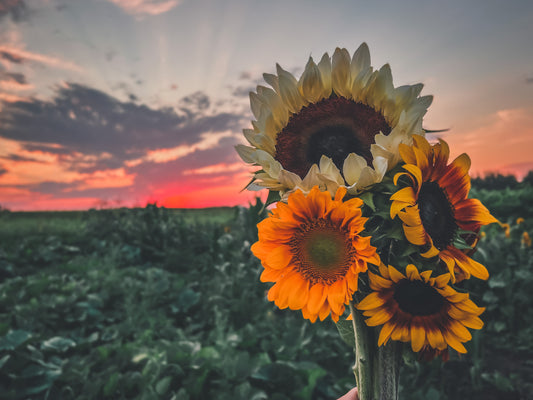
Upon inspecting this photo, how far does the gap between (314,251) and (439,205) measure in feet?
0.87

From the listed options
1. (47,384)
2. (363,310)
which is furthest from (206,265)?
(363,310)

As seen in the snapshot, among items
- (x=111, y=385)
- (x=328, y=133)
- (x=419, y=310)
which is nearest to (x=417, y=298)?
(x=419, y=310)

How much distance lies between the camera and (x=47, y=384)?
234 cm

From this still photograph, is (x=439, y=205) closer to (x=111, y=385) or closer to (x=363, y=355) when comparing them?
(x=363, y=355)

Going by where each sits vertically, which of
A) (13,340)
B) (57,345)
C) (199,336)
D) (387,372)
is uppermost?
(387,372)

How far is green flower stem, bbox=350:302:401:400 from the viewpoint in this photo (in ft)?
2.56

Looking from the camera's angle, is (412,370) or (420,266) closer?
(420,266)

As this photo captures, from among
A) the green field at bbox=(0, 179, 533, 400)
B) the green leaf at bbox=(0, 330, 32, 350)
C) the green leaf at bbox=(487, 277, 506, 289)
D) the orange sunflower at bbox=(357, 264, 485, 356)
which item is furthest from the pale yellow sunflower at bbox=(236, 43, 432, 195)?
the green leaf at bbox=(487, 277, 506, 289)

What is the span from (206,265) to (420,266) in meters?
5.29

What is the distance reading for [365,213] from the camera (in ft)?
2.32

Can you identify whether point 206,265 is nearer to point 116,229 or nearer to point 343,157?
point 116,229

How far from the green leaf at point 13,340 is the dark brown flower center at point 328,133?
8.98 feet

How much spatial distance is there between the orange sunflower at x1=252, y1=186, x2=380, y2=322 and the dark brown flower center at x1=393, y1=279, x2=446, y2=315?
0.13m

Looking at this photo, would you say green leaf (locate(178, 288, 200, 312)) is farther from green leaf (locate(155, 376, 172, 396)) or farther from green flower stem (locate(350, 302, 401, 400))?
green flower stem (locate(350, 302, 401, 400))
